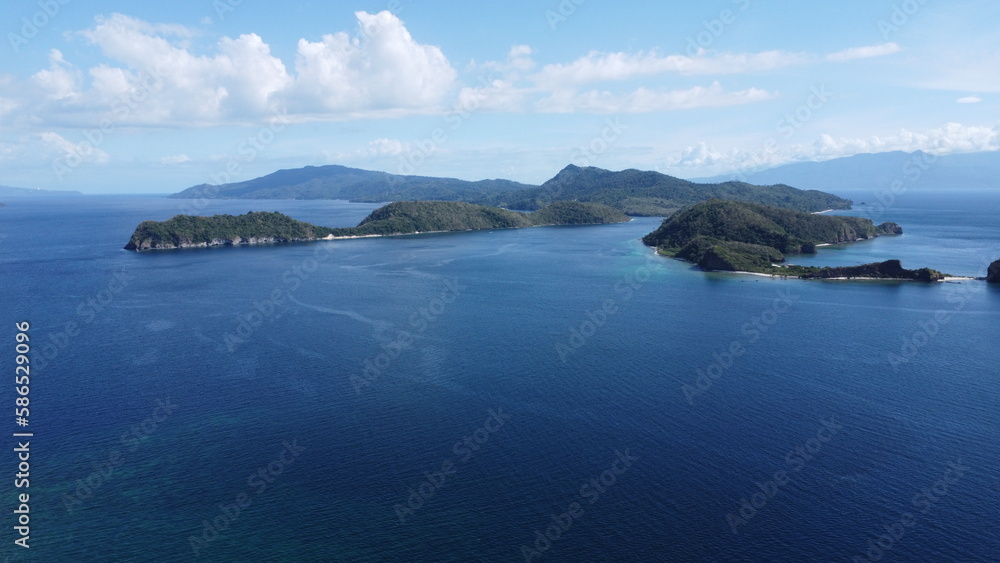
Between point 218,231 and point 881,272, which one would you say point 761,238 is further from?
point 218,231

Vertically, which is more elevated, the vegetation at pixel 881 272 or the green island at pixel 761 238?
the green island at pixel 761 238

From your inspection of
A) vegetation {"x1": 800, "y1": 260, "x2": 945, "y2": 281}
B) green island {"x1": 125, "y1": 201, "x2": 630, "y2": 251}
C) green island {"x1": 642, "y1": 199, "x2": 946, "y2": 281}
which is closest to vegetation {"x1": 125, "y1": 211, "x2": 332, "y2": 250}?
green island {"x1": 125, "y1": 201, "x2": 630, "y2": 251}

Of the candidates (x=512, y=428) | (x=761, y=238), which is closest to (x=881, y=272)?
(x=761, y=238)

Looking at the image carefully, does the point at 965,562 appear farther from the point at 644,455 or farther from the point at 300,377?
the point at 300,377

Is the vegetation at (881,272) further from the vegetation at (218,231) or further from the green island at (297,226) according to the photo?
the vegetation at (218,231)

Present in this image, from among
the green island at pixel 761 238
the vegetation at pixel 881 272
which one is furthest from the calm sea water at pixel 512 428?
the green island at pixel 761 238

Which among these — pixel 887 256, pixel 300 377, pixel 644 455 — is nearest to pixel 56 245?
pixel 300 377

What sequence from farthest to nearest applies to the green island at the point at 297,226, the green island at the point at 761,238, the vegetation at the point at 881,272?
the green island at the point at 297,226 < the green island at the point at 761,238 < the vegetation at the point at 881,272
